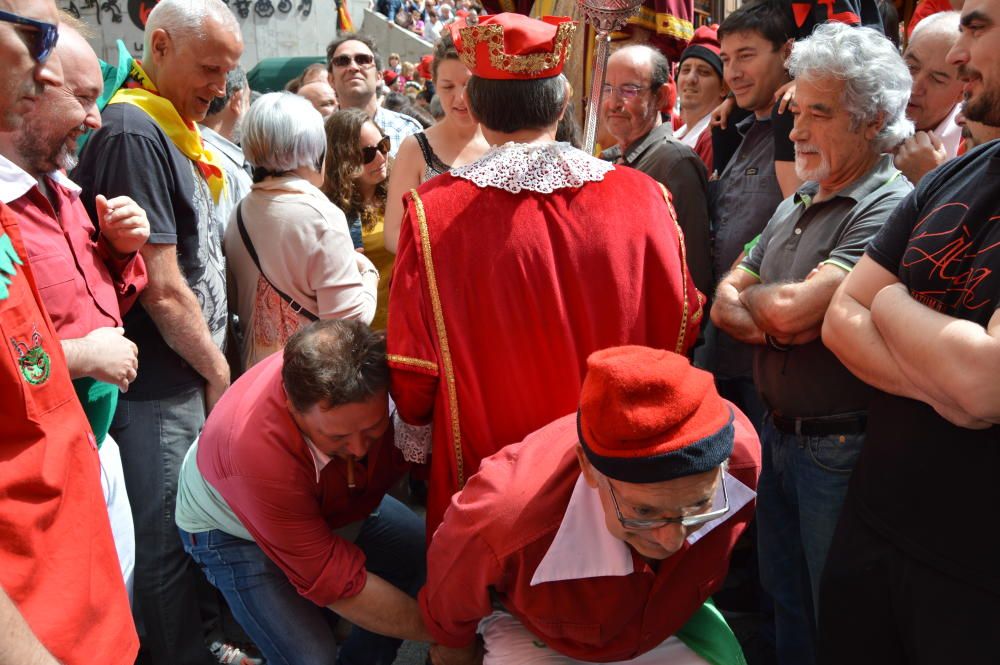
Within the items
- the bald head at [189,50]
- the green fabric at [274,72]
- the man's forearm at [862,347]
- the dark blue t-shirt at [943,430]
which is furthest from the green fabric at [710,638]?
the green fabric at [274,72]

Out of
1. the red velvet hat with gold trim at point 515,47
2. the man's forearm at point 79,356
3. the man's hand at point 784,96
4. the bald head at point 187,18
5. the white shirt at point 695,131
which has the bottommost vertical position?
the white shirt at point 695,131

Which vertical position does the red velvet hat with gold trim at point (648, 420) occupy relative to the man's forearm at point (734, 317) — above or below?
above

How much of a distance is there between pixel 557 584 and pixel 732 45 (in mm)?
2375

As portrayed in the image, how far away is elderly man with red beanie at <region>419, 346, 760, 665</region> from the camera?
1666 mm

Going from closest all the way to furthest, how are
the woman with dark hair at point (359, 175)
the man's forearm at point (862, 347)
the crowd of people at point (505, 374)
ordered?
1. the crowd of people at point (505, 374)
2. the man's forearm at point (862, 347)
3. the woman with dark hair at point (359, 175)

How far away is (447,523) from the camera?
202 cm

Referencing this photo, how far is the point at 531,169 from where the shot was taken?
6.97ft

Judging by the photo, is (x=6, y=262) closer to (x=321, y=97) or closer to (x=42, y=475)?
(x=42, y=475)

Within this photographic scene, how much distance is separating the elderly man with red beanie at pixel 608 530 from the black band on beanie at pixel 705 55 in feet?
9.27

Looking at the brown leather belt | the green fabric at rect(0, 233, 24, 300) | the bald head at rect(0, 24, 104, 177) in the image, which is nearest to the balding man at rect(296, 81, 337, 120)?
the bald head at rect(0, 24, 104, 177)

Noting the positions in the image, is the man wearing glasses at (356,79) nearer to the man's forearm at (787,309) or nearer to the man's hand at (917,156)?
the man's hand at (917,156)

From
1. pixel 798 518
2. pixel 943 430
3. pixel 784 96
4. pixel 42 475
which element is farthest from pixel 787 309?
pixel 42 475

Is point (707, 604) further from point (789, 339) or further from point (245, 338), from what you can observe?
point (245, 338)

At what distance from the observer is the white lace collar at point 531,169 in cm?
211
